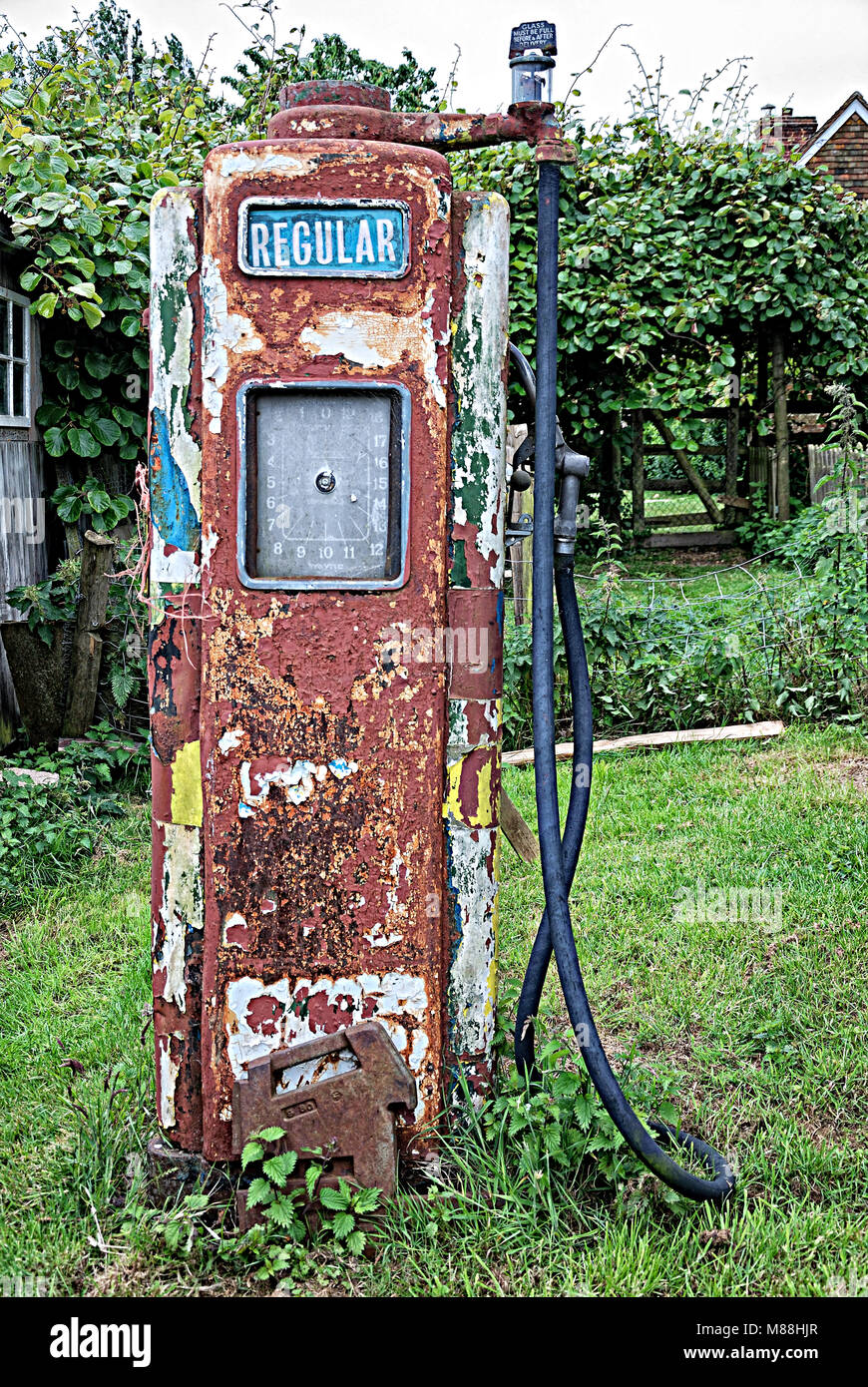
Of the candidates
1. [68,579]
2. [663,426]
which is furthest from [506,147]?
[68,579]

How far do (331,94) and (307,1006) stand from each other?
1810 millimetres

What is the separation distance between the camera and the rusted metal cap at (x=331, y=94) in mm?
2176

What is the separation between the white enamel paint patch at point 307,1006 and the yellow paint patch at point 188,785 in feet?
1.11

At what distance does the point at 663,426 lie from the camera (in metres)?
10.9

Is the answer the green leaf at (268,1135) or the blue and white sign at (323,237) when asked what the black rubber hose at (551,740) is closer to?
the blue and white sign at (323,237)

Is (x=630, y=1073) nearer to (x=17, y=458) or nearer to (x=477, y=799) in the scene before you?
(x=477, y=799)

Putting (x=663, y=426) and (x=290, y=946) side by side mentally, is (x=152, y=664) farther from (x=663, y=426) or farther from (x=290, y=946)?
(x=663, y=426)

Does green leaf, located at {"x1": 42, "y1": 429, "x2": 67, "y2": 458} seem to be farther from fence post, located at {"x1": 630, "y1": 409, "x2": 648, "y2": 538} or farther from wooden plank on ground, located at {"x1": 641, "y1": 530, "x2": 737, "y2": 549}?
wooden plank on ground, located at {"x1": 641, "y1": 530, "x2": 737, "y2": 549}

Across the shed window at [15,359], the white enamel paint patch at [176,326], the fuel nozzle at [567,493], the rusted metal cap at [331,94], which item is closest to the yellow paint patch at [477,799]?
the fuel nozzle at [567,493]

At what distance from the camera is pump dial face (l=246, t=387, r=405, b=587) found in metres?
2.07

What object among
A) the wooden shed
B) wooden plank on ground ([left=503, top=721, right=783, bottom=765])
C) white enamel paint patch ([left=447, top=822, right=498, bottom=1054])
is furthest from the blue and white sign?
the wooden shed

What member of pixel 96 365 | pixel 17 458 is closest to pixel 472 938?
pixel 17 458

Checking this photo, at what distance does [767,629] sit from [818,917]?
2540mm

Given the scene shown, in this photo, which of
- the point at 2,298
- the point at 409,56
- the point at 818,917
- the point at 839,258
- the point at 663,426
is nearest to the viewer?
the point at 818,917
